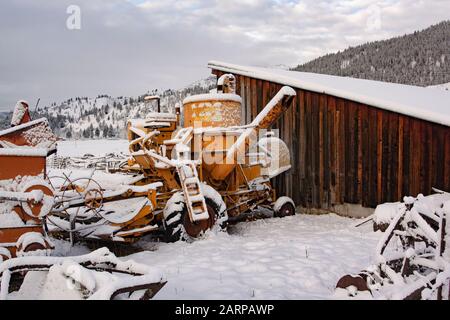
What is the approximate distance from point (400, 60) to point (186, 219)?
224 feet

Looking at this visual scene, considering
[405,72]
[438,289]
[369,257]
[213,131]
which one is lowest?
[369,257]

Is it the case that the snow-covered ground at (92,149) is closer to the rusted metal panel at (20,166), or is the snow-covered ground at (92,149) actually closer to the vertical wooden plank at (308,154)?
the vertical wooden plank at (308,154)

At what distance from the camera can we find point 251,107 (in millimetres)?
12695

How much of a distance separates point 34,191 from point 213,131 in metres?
4.21

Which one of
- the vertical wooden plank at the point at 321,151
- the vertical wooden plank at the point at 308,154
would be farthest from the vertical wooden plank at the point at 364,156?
the vertical wooden plank at the point at 308,154

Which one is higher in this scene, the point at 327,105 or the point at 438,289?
the point at 327,105

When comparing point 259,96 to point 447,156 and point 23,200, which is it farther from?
point 23,200

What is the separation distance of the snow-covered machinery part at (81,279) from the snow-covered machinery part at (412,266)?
7.02 ft

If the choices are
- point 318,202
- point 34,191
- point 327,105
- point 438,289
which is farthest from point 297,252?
point 327,105

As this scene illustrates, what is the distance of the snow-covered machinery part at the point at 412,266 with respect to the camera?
3.78 meters

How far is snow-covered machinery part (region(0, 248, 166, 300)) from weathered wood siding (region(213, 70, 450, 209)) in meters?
7.32

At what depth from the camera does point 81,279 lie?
9.80ft
